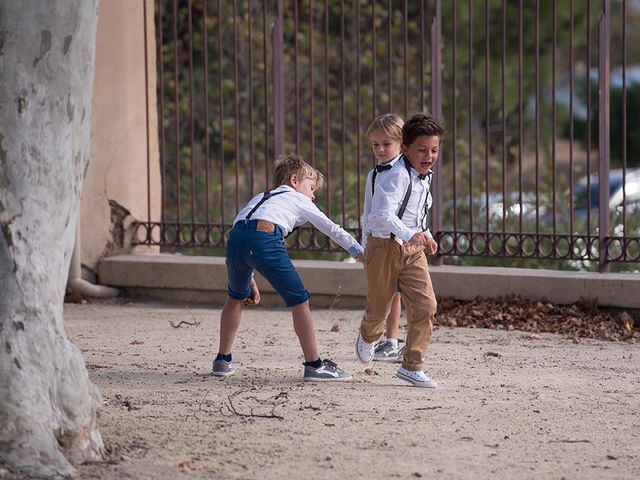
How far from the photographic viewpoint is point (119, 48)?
385 inches

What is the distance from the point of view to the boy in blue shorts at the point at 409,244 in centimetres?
617

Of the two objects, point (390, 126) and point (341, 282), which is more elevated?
point (390, 126)

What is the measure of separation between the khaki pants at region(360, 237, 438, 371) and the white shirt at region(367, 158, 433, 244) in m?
0.08

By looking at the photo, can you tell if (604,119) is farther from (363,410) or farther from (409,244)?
(363,410)

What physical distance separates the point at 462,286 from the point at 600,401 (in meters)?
3.00

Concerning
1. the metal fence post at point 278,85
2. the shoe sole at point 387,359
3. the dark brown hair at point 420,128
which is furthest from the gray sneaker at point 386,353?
the metal fence post at point 278,85

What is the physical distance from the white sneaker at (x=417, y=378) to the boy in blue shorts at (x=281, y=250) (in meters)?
0.32

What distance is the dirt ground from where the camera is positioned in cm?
461

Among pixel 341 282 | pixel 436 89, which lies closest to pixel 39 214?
pixel 341 282

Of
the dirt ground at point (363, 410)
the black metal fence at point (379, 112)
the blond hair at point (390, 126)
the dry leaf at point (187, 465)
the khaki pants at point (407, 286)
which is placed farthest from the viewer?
the black metal fence at point (379, 112)

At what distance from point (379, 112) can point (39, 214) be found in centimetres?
1171

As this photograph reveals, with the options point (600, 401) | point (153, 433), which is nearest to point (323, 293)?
point (600, 401)

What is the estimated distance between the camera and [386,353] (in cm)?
712

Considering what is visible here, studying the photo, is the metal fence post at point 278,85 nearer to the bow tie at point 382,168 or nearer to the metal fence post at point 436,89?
the metal fence post at point 436,89
